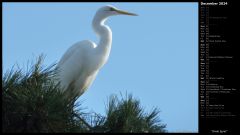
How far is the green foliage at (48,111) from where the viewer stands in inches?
144

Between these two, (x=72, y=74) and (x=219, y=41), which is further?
(x=72, y=74)

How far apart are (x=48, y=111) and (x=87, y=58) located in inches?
104

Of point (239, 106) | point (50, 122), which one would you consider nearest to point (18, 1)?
point (50, 122)

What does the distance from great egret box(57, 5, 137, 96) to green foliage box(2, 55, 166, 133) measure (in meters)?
1.96

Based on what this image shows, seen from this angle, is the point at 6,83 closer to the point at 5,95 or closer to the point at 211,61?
the point at 5,95

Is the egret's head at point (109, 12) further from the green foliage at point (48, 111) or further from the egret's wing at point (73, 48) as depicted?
the green foliage at point (48, 111)

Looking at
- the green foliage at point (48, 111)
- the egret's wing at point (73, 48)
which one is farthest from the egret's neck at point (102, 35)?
the green foliage at point (48, 111)

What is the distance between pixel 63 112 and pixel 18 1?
1071 mm

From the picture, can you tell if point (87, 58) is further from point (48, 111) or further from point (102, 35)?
point (48, 111)

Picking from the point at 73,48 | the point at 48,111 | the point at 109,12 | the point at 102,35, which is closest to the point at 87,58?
the point at 73,48

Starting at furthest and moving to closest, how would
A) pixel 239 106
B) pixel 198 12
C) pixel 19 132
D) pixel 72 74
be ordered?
1. pixel 72 74
2. pixel 198 12
3. pixel 239 106
4. pixel 19 132

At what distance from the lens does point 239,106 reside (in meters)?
3.84

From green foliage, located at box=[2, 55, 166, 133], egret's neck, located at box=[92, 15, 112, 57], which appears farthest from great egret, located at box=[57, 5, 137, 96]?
green foliage, located at box=[2, 55, 166, 133]

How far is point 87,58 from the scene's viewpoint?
6293mm
